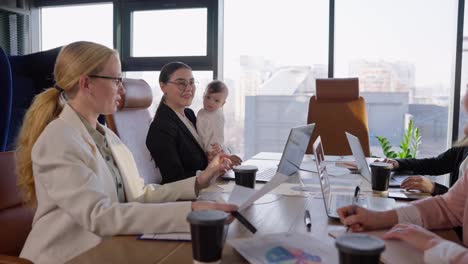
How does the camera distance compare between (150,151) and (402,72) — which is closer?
(150,151)

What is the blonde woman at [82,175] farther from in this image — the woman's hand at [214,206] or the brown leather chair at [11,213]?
the brown leather chair at [11,213]

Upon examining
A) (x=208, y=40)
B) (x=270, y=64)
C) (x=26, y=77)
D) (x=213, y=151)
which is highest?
(x=208, y=40)

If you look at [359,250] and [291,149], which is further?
[291,149]

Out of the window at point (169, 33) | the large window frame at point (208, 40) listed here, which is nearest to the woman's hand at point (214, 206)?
the large window frame at point (208, 40)

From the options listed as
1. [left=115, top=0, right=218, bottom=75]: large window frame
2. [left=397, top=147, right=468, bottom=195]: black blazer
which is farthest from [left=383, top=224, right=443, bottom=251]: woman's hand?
[left=115, top=0, right=218, bottom=75]: large window frame

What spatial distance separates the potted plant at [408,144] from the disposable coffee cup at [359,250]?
11.1 ft

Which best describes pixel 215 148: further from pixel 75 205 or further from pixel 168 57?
pixel 168 57

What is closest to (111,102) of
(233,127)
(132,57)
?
(233,127)

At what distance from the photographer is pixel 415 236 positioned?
949mm

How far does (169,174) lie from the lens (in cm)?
208

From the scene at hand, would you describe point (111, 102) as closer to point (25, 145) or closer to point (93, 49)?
point (93, 49)

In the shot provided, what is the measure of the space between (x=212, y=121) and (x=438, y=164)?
1.44 m

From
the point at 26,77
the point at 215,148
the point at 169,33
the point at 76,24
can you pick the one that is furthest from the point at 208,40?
the point at 215,148

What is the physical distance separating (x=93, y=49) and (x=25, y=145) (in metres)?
0.38
